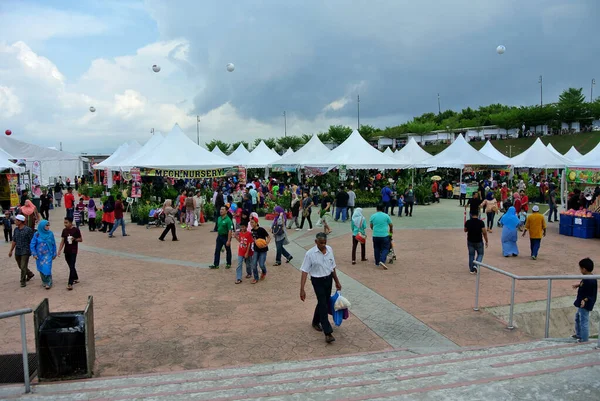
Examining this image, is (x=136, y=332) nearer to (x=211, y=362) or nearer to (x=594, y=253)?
(x=211, y=362)

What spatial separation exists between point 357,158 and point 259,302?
17074 mm

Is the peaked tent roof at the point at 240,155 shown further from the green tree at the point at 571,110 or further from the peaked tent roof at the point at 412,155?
the green tree at the point at 571,110

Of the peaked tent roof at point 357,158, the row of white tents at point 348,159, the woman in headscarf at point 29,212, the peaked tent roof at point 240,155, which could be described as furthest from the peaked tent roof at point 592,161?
the peaked tent roof at point 240,155

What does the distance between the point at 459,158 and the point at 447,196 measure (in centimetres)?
300

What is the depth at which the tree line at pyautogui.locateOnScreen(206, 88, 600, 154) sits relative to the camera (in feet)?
212

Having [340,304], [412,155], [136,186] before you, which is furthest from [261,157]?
[340,304]

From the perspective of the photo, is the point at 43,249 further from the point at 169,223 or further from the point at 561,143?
the point at 561,143

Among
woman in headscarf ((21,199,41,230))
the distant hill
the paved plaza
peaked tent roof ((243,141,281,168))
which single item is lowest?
the paved plaza

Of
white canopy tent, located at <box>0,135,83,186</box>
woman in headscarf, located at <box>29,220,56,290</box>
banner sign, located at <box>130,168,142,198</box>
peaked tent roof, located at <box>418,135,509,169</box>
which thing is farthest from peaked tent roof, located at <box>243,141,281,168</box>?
woman in headscarf, located at <box>29,220,56,290</box>

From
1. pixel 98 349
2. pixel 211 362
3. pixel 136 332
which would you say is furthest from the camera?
pixel 136 332

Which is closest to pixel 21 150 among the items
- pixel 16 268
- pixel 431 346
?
pixel 16 268

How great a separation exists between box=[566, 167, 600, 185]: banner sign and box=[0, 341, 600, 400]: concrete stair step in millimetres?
13015

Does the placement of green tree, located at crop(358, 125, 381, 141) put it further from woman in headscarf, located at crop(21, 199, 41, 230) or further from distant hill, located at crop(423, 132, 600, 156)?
woman in headscarf, located at crop(21, 199, 41, 230)

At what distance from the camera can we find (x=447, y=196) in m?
29.7
